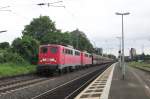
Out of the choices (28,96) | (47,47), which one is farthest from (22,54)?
(28,96)

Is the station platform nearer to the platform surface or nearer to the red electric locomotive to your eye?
the platform surface

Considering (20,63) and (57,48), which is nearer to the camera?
(57,48)

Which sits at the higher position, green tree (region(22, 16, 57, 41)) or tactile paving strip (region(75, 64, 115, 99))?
green tree (region(22, 16, 57, 41))

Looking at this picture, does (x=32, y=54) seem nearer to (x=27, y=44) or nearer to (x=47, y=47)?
(x=27, y=44)

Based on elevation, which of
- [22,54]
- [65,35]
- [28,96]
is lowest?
[28,96]

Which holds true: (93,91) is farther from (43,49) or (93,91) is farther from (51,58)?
(43,49)

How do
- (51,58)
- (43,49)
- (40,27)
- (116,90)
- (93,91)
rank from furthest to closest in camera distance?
(40,27)
(43,49)
(51,58)
(116,90)
(93,91)

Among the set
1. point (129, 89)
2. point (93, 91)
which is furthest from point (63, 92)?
point (129, 89)

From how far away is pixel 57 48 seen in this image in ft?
144

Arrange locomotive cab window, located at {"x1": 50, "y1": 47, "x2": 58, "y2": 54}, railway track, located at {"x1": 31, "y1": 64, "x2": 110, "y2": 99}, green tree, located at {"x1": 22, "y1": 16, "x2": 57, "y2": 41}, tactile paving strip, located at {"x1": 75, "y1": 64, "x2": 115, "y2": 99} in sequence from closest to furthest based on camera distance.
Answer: tactile paving strip, located at {"x1": 75, "y1": 64, "x2": 115, "y2": 99} → railway track, located at {"x1": 31, "y1": 64, "x2": 110, "y2": 99} → locomotive cab window, located at {"x1": 50, "y1": 47, "x2": 58, "y2": 54} → green tree, located at {"x1": 22, "y1": 16, "x2": 57, "y2": 41}

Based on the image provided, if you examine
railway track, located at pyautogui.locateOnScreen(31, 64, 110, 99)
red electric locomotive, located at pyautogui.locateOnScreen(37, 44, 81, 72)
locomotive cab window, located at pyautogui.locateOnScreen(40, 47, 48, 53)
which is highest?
locomotive cab window, located at pyautogui.locateOnScreen(40, 47, 48, 53)

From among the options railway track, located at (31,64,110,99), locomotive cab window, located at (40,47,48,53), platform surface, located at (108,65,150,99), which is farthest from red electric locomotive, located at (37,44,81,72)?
railway track, located at (31,64,110,99)

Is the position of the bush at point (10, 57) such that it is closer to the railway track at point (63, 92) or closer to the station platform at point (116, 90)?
the station platform at point (116, 90)

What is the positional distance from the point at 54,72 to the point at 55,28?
235ft
